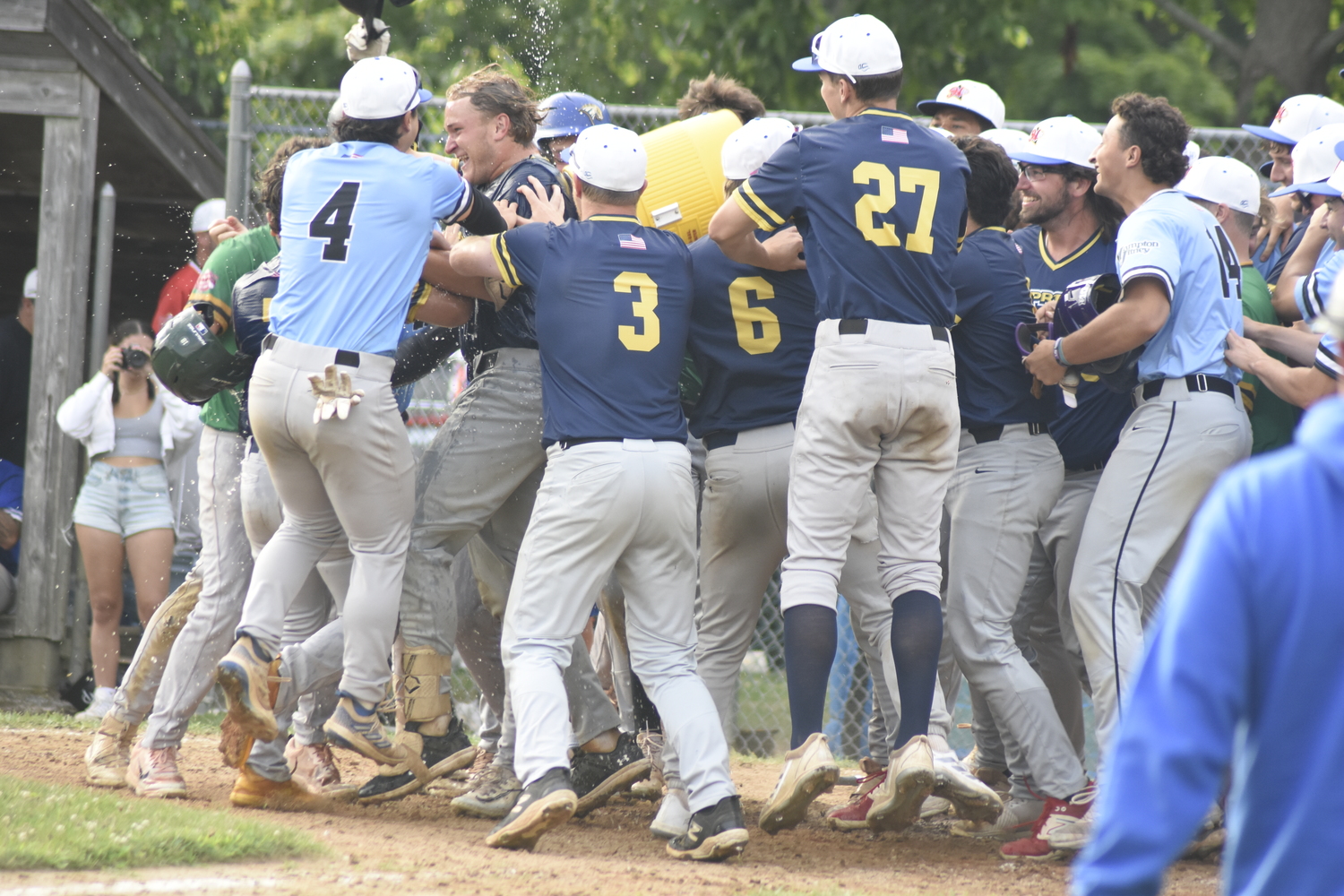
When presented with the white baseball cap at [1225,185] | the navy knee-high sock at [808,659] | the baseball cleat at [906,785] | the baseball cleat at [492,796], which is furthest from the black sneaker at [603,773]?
the white baseball cap at [1225,185]

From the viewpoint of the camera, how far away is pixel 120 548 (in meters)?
7.38

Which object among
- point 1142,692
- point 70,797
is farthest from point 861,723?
point 1142,692

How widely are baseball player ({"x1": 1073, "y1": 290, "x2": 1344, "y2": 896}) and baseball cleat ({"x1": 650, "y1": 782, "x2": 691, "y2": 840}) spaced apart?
10.7ft

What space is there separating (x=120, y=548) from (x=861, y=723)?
4.10m

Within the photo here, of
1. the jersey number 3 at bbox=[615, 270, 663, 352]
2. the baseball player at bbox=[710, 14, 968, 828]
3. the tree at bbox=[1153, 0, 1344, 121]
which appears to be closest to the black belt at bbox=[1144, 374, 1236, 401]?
the baseball player at bbox=[710, 14, 968, 828]

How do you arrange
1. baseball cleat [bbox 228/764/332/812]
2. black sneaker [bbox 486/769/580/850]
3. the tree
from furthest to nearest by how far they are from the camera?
the tree, baseball cleat [bbox 228/764/332/812], black sneaker [bbox 486/769/580/850]

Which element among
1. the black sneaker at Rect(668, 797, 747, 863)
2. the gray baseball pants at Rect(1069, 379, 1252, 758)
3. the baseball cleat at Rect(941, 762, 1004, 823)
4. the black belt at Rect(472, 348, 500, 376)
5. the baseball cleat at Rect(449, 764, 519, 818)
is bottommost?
the baseball cleat at Rect(449, 764, 519, 818)

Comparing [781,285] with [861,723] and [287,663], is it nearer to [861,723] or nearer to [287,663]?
[287,663]

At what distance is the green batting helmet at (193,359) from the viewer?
5160mm

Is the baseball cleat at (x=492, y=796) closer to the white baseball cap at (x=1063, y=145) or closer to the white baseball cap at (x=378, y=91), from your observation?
the white baseball cap at (x=378, y=91)

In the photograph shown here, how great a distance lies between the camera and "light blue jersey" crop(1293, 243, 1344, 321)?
4.43m

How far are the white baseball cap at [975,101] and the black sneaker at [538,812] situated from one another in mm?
3542

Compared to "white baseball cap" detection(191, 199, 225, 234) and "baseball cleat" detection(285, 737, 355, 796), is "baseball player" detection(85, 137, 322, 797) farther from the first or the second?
"white baseball cap" detection(191, 199, 225, 234)

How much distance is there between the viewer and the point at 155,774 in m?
5.15
